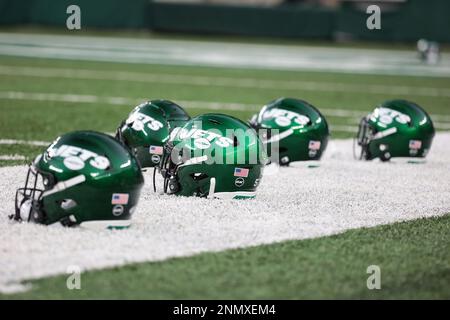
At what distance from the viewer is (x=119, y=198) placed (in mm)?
5531

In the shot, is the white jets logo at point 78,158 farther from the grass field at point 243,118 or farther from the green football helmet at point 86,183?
the grass field at point 243,118

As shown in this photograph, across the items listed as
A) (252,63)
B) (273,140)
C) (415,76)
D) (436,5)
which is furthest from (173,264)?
(436,5)

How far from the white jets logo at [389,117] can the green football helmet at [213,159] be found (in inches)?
94.9

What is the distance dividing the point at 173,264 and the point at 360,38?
85.1 feet

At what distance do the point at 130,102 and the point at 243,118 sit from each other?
2.32 m

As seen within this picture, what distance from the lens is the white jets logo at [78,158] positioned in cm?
545

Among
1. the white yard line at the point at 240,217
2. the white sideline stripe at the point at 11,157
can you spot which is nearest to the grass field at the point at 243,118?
the white sideline stripe at the point at 11,157

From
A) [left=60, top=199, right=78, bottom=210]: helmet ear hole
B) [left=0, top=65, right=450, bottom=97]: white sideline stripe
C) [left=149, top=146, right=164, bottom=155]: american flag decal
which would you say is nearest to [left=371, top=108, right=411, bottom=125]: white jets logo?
[left=149, top=146, right=164, bottom=155]: american flag decal

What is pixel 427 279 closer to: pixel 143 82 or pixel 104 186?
pixel 104 186

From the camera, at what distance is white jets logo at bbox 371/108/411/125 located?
877 cm

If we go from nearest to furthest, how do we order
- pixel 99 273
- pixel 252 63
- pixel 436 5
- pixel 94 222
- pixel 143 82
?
pixel 99 273, pixel 94 222, pixel 143 82, pixel 252 63, pixel 436 5

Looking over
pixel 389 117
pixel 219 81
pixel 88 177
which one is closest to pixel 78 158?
pixel 88 177

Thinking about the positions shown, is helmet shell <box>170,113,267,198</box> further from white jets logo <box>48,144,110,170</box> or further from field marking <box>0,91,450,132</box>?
field marking <box>0,91,450,132</box>

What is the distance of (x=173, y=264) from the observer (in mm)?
4980
